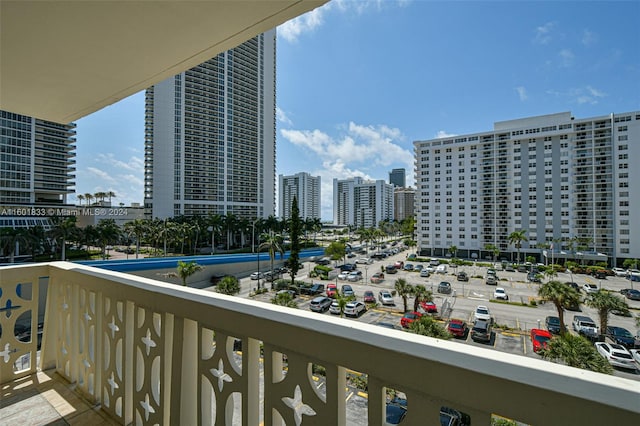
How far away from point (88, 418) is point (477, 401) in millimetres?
1889

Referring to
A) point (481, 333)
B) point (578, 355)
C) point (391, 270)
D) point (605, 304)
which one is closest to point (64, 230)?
point (391, 270)

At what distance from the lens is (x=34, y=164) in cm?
3189

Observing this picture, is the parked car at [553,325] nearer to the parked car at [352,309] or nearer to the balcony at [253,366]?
the parked car at [352,309]

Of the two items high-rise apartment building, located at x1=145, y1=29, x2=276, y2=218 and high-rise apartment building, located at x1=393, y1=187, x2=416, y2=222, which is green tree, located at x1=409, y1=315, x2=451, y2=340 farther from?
high-rise apartment building, located at x1=393, y1=187, x2=416, y2=222

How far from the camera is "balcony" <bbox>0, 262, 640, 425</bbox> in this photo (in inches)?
17.9

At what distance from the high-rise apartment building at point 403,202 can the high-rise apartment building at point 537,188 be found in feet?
146

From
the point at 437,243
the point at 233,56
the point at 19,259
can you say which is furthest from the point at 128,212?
the point at 437,243

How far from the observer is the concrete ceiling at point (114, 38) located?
1.06 m

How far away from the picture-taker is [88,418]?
56.9 inches

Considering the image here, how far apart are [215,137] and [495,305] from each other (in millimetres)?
37124

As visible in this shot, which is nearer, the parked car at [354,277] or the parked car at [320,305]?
the parked car at [320,305]

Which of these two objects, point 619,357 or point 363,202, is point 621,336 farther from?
point 363,202

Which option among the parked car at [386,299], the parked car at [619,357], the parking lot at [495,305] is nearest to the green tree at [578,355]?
the parking lot at [495,305]

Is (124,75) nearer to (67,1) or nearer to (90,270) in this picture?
(67,1)
